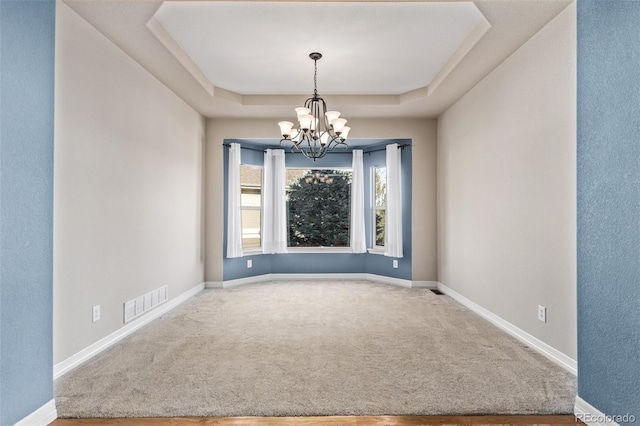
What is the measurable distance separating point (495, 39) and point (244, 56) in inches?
91.2

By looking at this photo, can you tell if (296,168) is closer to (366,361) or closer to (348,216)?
(348,216)

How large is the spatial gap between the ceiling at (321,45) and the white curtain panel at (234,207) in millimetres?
917

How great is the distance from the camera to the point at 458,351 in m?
2.73

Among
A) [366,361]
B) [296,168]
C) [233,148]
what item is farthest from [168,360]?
[296,168]

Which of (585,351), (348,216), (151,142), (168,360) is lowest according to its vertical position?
(168,360)

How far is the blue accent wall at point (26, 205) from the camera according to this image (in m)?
1.67

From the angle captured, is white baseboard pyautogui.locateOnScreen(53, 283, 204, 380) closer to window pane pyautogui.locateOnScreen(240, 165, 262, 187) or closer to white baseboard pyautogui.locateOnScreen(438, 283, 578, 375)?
window pane pyautogui.locateOnScreen(240, 165, 262, 187)

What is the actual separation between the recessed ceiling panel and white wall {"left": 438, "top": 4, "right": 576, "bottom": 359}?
634mm

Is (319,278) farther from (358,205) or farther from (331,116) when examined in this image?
(331,116)

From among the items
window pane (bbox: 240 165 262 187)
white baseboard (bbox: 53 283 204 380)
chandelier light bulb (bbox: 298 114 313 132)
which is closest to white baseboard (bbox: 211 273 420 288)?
white baseboard (bbox: 53 283 204 380)

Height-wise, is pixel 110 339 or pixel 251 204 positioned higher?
pixel 251 204

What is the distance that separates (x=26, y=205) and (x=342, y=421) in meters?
2.05

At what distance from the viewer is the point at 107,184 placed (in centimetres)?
286

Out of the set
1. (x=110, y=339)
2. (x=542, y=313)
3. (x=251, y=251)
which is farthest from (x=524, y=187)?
(x=251, y=251)
